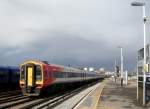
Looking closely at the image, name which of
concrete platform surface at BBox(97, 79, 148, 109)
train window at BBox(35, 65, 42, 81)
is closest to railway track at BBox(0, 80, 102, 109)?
train window at BBox(35, 65, 42, 81)

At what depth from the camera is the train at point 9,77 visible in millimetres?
44750

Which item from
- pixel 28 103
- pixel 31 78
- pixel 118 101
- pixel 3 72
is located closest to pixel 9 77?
pixel 3 72

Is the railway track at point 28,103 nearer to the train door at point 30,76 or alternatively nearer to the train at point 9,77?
the train door at point 30,76

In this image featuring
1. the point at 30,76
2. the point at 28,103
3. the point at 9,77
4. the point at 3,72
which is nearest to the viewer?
the point at 28,103

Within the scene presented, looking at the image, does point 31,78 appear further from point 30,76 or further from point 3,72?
point 3,72

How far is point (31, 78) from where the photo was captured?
32219 millimetres

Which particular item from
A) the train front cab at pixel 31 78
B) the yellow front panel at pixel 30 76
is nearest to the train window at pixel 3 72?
the train front cab at pixel 31 78

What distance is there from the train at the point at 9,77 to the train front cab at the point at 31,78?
12.3m

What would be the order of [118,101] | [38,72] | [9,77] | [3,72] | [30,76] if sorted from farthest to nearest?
1. [9,77]
2. [3,72]
3. [38,72]
4. [30,76]
5. [118,101]

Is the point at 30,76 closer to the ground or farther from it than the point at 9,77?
farther from it

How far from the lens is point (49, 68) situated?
34719 mm

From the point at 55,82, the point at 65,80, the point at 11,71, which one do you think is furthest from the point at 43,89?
the point at 11,71

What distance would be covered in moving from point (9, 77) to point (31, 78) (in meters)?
15.0

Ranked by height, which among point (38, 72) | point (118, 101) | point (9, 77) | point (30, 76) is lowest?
point (118, 101)
